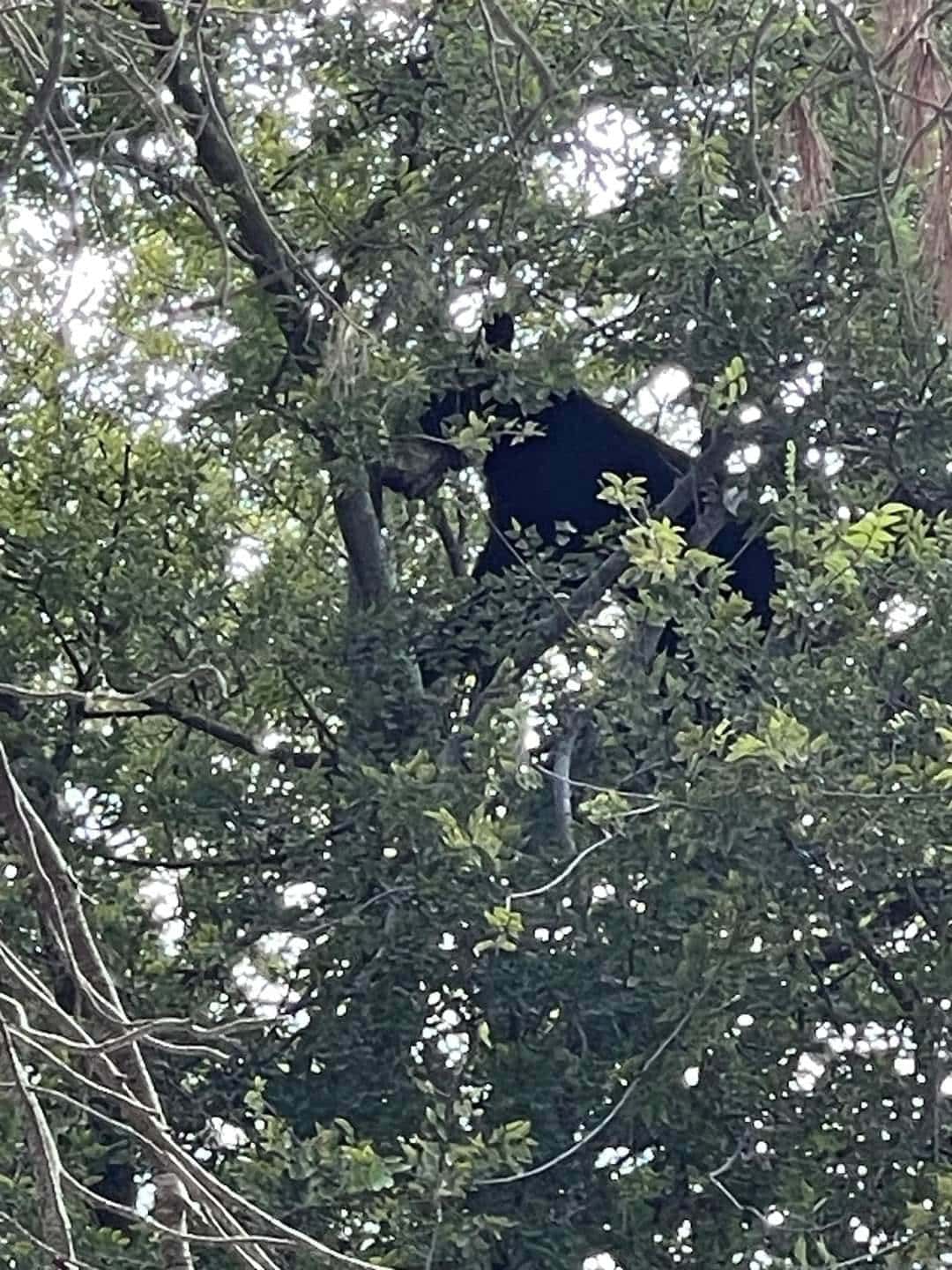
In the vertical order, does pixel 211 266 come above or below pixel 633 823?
above

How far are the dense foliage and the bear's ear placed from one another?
4 centimetres

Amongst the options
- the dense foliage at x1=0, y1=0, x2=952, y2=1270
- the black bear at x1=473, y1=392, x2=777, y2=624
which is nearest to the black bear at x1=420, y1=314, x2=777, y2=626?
the black bear at x1=473, y1=392, x2=777, y2=624

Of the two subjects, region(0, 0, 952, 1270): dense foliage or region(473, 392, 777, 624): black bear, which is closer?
region(0, 0, 952, 1270): dense foliage

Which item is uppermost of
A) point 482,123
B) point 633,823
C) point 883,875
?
point 482,123

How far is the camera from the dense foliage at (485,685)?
338cm

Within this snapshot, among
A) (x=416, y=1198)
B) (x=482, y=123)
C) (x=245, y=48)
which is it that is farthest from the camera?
→ (x=245, y=48)

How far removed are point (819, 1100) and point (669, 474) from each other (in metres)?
1.58

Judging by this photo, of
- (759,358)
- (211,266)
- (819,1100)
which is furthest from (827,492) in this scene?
(211,266)

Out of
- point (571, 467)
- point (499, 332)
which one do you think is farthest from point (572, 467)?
point (499, 332)

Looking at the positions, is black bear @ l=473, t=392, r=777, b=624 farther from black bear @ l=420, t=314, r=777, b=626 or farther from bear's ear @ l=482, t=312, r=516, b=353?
bear's ear @ l=482, t=312, r=516, b=353

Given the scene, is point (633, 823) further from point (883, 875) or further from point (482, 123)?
point (482, 123)

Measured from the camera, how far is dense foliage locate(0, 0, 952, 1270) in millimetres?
3383

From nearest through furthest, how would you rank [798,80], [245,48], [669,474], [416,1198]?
[416,1198], [798,80], [245,48], [669,474]

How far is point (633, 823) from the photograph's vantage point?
11.4ft
